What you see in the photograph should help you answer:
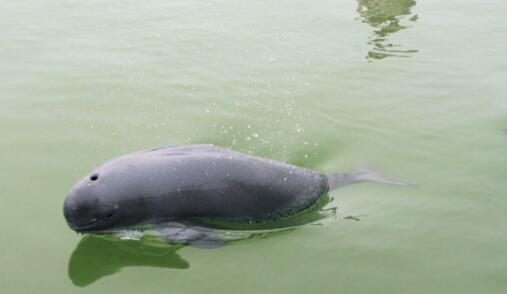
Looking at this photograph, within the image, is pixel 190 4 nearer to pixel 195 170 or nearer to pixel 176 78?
pixel 176 78

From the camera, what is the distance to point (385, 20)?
1071cm

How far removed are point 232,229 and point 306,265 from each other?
26.0 inches

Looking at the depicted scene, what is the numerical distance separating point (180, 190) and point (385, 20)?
7.53m

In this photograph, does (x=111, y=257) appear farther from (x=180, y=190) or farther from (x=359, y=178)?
(x=359, y=178)

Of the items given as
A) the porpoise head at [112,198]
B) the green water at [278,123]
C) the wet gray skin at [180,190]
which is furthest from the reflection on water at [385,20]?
the porpoise head at [112,198]

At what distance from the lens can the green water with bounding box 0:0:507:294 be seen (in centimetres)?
431

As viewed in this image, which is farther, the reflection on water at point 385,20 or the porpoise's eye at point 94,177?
the reflection on water at point 385,20

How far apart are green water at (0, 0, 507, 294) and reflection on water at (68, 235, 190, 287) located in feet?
0.04

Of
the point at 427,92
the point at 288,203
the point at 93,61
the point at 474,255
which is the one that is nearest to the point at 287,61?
the point at 427,92

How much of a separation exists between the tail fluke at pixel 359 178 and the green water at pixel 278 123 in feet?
0.28

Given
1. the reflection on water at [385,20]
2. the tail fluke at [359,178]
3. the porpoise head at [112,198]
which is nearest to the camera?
the porpoise head at [112,198]

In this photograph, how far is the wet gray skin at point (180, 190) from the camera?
4172 mm

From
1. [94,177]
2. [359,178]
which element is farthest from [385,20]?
[94,177]

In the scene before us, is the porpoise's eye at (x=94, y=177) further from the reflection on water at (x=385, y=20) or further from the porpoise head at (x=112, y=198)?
the reflection on water at (x=385, y=20)
